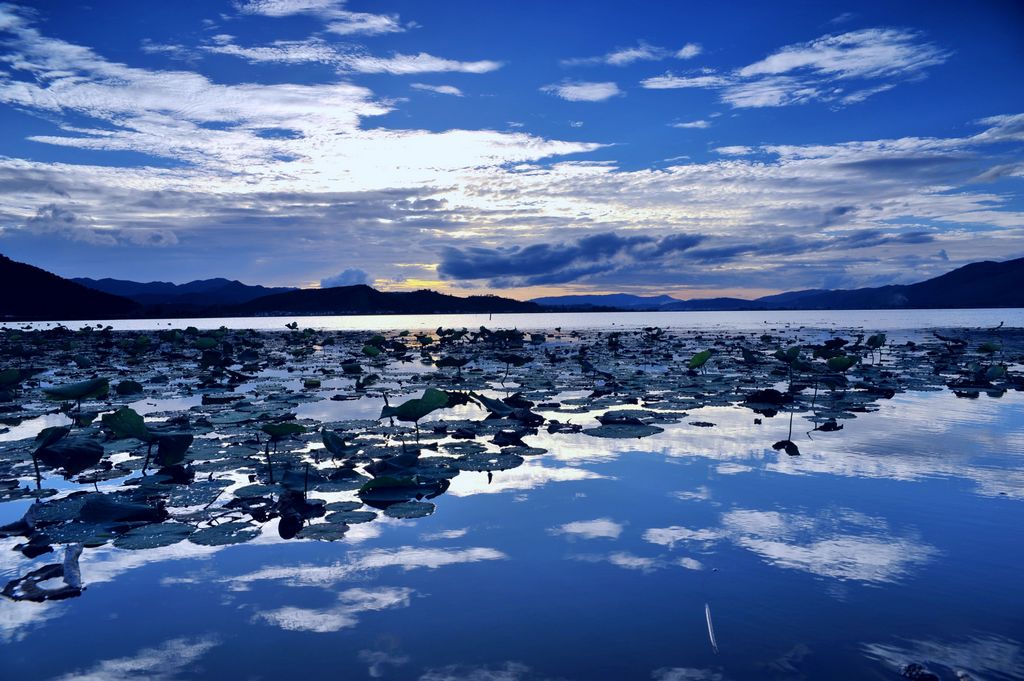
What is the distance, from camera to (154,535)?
246 inches

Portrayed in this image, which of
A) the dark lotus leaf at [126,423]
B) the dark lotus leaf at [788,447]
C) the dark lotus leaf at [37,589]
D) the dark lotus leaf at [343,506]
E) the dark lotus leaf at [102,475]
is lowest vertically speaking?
the dark lotus leaf at [102,475]

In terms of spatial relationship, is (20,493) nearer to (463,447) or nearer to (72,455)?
(72,455)

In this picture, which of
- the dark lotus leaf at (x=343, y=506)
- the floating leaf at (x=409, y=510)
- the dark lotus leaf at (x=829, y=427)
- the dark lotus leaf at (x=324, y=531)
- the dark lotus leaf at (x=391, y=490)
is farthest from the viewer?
the dark lotus leaf at (x=829, y=427)

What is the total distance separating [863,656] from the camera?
12.9 feet

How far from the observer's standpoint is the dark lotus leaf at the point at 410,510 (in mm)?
6912

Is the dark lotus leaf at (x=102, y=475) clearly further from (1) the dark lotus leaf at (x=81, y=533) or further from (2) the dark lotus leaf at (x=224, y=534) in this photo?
(2) the dark lotus leaf at (x=224, y=534)

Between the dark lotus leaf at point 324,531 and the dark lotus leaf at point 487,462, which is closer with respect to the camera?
the dark lotus leaf at point 324,531

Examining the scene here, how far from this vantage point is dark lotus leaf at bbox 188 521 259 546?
6.10 m

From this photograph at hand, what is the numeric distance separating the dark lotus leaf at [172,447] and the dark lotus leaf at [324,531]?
293cm

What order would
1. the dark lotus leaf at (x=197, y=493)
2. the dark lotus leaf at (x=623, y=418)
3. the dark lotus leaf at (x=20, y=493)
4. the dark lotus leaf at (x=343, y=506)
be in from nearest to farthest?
1. the dark lotus leaf at (x=343, y=506)
2. the dark lotus leaf at (x=197, y=493)
3. the dark lotus leaf at (x=20, y=493)
4. the dark lotus leaf at (x=623, y=418)

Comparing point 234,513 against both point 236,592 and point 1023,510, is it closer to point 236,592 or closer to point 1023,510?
point 236,592

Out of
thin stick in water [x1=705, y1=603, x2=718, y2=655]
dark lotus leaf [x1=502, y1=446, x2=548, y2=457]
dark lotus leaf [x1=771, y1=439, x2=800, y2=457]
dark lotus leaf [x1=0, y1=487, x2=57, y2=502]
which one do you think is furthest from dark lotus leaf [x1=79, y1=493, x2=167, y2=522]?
dark lotus leaf [x1=771, y1=439, x2=800, y2=457]

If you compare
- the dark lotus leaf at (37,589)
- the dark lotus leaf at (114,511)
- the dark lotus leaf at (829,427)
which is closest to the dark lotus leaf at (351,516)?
the dark lotus leaf at (114,511)

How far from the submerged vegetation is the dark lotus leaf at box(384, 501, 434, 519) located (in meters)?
0.03
